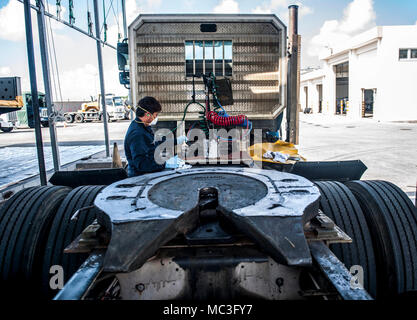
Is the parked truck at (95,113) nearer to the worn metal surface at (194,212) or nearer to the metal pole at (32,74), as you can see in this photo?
the metal pole at (32,74)

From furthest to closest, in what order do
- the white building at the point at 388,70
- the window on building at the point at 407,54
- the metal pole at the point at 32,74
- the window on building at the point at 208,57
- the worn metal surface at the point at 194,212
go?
the window on building at the point at 407,54 < the white building at the point at 388,70 < the window on building at the point at 208,57 < the metal pole at the point at 32,74 < the worn metal surface at the point at 194,212

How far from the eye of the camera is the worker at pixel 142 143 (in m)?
3.42

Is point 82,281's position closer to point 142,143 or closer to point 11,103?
point 142,143

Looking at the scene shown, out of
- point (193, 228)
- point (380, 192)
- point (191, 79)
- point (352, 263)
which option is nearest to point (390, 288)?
point (352, 263)

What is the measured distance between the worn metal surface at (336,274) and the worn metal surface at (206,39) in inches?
166

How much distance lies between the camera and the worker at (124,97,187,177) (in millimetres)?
3416

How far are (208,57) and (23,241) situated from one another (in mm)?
4371

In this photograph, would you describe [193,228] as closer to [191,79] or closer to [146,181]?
[146,181]

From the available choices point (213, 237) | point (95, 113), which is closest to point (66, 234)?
point (213, 237)

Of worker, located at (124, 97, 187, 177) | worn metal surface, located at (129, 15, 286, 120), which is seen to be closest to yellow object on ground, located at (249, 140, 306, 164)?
worn metal surface, located at (129, 15, 286, 120)

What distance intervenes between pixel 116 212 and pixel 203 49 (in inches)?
178

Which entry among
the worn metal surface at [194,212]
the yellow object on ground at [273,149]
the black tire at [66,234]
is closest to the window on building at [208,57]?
the yellow object on ground at [273,149]

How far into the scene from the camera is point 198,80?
5840 mm

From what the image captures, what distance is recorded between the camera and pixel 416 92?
22984 millimetres
